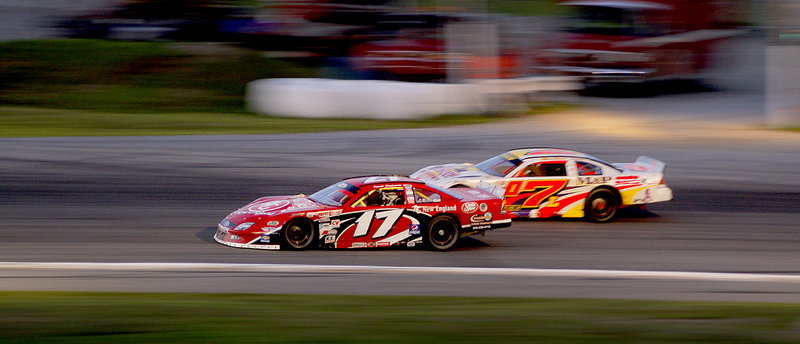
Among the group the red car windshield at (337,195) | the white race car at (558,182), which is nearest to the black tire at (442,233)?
the red car windshield at (337,195)

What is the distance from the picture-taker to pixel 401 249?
439 inches

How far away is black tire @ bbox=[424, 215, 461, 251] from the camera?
1117 cm

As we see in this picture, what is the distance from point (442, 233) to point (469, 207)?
1.46 feet

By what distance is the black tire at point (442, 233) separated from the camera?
11172 mm

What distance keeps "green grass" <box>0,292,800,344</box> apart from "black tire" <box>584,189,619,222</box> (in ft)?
17.4

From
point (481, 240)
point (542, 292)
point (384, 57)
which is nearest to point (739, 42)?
point (384, 57)

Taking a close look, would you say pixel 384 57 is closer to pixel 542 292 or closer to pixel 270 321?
pixel 542 292

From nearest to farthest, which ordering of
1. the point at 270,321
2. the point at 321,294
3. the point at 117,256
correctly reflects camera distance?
the point at 270,321
the point at 321,294
the point at 117,256

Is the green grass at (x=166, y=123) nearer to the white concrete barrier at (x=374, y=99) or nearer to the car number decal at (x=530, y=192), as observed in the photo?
the white concrete barrier at (x=374, y=99)

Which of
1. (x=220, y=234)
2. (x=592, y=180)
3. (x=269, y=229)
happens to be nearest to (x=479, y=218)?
(x=269, y=229)

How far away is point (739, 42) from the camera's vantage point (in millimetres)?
29547

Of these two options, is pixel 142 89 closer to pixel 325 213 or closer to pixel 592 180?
pixel 592 180

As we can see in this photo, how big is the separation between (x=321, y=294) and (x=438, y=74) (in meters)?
16.6

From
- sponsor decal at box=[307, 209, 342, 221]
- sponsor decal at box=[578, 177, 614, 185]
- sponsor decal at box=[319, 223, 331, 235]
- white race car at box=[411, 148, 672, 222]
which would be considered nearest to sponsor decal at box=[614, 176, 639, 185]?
white race car at box=[411, 148, 672, 222]
